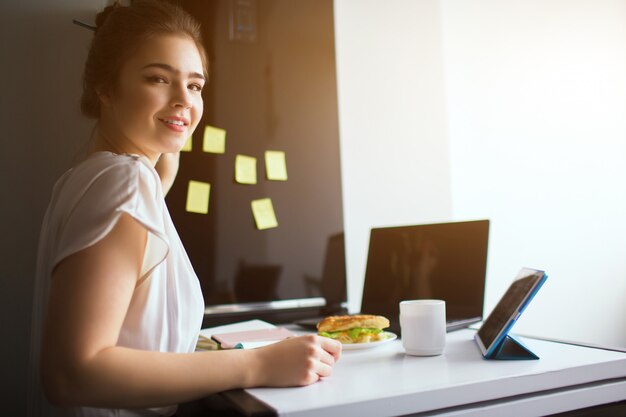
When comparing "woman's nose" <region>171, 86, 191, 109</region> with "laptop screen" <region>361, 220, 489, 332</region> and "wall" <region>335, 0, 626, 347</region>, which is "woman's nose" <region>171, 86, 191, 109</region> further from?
"wall" <region>335, 0, 626, 347</region>

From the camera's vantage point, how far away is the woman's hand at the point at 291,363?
0.87 m

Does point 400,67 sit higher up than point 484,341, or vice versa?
point 400,67

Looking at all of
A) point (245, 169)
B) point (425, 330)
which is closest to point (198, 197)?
point (245, 169)

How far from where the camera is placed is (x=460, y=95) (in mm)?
2383

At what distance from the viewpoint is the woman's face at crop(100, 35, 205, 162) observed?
998 mm

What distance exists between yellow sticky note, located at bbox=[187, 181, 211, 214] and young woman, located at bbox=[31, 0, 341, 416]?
654mm

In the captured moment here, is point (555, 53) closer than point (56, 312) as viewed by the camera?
No

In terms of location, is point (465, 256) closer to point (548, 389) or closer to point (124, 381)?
point (548, 389)

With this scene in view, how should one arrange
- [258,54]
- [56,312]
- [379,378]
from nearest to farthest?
1. [56,312]
2. [379,378]
3. [258,54]

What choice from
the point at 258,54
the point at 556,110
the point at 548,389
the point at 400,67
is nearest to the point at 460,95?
the point at 400,67

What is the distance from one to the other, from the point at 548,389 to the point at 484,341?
19 cm

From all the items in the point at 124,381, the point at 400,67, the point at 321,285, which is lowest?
the point at 321,285

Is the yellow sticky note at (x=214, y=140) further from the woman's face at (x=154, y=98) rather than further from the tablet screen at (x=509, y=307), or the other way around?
A: the tablet screen at (x=509, y=307)

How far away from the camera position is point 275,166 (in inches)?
75.5
